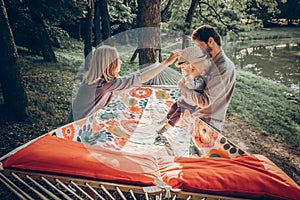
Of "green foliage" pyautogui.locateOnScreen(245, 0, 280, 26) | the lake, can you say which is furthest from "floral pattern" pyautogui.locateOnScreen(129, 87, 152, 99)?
the lake

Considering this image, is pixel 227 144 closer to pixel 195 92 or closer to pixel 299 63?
pixel 195 92

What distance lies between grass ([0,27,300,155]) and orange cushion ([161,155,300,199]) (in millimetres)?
2121

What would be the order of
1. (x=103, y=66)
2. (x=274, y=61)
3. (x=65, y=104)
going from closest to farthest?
(x=103, y=66) < (x=65, y=104) < (x=274, y=61)

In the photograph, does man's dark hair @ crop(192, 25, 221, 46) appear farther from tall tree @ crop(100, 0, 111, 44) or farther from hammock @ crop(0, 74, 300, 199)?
tall tree @ crop(100, 0, 111, 44)

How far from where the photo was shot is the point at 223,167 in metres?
1.51

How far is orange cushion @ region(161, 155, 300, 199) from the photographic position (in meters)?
1.33

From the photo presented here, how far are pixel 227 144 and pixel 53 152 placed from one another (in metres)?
1.15

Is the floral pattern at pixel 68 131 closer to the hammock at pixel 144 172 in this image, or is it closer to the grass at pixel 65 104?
the hammock at pixel 144 172

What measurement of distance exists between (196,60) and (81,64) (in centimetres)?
461

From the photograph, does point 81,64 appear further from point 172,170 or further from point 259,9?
point 172,170

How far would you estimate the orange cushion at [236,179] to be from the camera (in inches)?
52.2

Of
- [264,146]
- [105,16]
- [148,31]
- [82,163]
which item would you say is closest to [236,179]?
[82,163]

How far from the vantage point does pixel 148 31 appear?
3105mm

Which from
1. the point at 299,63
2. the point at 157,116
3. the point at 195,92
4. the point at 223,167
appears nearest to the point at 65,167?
the point at 223,167
